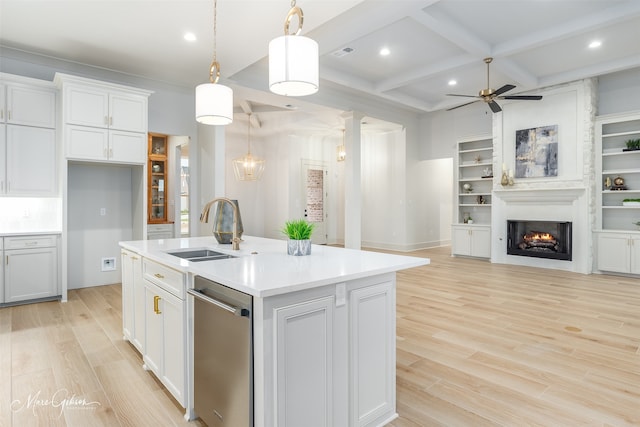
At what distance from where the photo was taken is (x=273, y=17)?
3486mm

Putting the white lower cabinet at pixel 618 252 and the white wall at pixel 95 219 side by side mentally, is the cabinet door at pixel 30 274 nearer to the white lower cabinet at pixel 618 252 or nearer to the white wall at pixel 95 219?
the white wall at pixel 95 219

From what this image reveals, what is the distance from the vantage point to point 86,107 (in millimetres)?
4266

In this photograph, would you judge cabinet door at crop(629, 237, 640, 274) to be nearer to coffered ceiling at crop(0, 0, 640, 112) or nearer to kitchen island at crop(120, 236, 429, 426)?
coffered ceiling at crop(0, 0, 640, 112)

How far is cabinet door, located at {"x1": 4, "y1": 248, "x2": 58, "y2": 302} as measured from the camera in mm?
4012

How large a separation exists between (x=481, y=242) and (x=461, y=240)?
16.5 inches

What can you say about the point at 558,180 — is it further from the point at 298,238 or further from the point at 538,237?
the point at 298,238

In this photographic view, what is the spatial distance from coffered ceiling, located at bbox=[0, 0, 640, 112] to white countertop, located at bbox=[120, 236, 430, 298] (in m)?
2.29

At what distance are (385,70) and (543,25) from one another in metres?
2.26

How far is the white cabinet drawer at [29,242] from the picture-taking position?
3.99 meters

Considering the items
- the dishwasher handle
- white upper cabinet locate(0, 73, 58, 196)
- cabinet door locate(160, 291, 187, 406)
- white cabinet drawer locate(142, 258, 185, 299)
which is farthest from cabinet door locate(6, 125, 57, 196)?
the dishwasher handle

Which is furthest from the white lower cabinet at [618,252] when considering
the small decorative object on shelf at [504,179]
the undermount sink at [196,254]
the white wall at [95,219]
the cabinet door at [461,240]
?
the white wall at [95,219]

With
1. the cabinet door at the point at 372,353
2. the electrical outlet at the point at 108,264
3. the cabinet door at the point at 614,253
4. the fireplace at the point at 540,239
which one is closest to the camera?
the cabinet door at the point at 372,353

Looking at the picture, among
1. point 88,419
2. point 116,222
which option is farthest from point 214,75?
point 116,222

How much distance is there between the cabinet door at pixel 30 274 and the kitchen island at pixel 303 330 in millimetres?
2718
